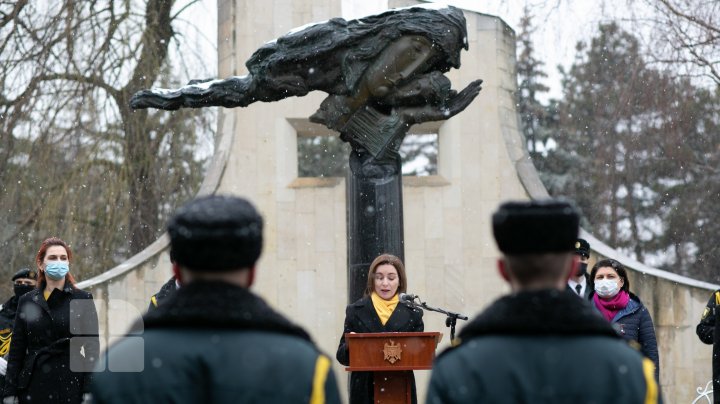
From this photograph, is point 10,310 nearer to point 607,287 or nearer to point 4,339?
point 4,339

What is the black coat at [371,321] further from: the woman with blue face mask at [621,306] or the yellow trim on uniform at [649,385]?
the yellow trim on uniform at [649,385]

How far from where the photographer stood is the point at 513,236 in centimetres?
360

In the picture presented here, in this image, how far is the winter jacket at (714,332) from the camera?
9.39m

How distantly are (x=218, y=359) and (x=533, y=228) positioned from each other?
867 mm

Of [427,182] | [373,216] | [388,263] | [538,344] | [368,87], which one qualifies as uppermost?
[368,87]

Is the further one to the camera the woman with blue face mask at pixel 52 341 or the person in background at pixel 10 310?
the person in background at pixel 10 310

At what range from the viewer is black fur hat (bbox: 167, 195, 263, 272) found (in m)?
3.51

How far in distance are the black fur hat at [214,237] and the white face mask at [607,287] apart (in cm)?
568

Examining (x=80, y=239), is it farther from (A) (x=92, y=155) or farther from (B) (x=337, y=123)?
(B) (x=337, y=123)

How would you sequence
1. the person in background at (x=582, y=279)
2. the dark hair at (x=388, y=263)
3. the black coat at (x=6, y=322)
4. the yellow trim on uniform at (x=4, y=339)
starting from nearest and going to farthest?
the dark hair at (x=388, y=263)
the person in background at (x=582, y=279)
the black coat at (x=6, y=322)
the yellow trim on uniform at (x=4, y=339)

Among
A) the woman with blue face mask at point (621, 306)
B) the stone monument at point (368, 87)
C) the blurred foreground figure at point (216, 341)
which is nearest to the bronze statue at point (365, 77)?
the stone monument at point (368, 87)

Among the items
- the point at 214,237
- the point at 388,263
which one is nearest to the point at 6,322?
the point at 388,263

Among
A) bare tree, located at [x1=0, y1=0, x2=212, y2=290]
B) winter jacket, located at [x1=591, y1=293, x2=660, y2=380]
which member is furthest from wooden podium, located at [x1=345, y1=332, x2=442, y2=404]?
bare tree, located at [x1=0, y1=0, x2=212, y2=290]

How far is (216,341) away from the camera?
3430 millimetres
